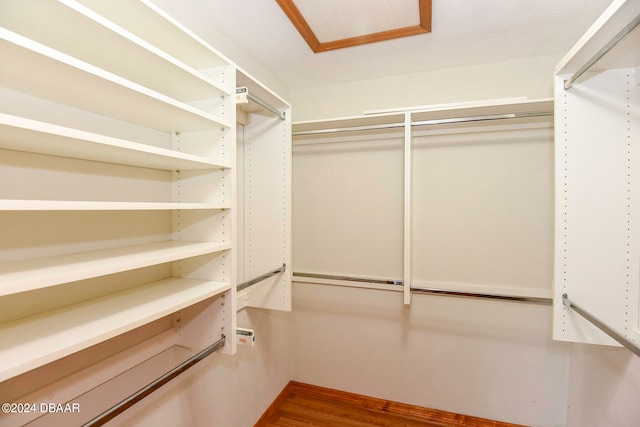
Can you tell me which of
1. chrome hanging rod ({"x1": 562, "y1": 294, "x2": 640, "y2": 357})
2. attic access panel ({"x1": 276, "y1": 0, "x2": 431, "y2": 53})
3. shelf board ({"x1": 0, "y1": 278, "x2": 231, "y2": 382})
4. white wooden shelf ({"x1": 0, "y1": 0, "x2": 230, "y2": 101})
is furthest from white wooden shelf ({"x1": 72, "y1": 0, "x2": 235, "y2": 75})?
chrome hanging rod ({"x1": 562, "y1": 294, "x2": 640, "y2": 357})

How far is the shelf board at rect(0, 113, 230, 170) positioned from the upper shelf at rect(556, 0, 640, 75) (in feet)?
4.82

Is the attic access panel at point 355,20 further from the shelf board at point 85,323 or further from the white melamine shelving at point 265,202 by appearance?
the shelf board at point 85,323

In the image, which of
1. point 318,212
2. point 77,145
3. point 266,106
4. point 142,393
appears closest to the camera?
point 77,145

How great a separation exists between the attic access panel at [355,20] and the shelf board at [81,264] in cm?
125

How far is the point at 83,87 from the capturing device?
2.70ft

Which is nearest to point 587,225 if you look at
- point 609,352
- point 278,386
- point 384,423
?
point 609,352

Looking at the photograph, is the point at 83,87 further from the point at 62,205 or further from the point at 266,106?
the point at 266,106

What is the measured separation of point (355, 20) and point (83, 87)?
132 cm

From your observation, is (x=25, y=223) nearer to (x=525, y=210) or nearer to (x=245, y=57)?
(x=245, y=57)

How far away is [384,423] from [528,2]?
2674 millimetres

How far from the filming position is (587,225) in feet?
4.53

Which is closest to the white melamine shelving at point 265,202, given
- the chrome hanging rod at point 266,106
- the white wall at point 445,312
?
the chrome hanging rod at point 266,106

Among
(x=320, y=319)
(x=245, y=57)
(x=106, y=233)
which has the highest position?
(x=245, y=57)

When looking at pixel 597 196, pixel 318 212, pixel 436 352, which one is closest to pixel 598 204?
pixel 597 196
